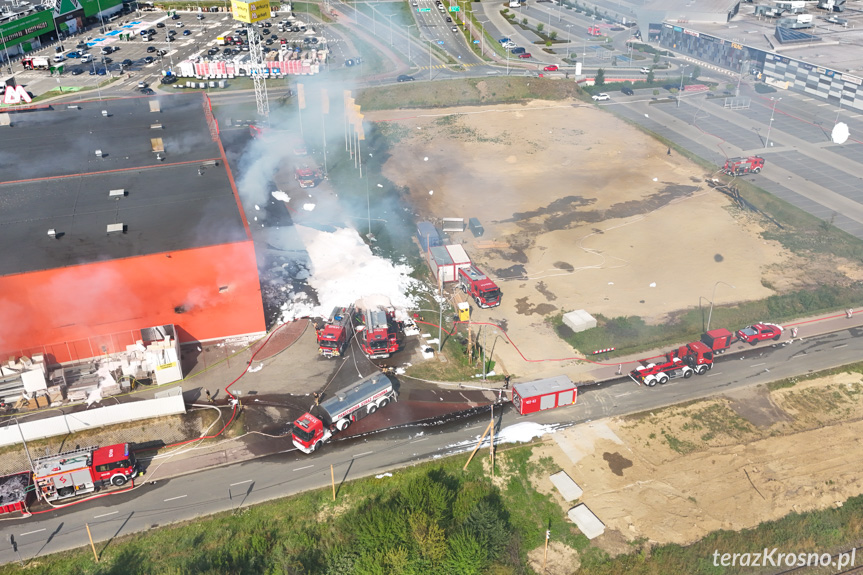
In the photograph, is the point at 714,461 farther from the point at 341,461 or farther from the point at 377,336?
the point at 377,336

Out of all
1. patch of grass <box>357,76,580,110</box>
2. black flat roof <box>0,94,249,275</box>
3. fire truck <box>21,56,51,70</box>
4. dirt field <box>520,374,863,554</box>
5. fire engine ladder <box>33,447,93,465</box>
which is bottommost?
dirt field <box>520,374,863,554</box>

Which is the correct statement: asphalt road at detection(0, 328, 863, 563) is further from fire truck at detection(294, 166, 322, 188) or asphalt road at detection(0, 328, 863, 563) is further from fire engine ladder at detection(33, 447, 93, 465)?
fire truck at detection(294, 166, 322, 188)

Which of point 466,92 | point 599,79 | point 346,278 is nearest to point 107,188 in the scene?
point 346,278

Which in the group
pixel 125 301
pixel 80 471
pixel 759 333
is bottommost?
pixel 759 333

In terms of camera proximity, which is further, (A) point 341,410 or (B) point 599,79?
(B) point 599,79

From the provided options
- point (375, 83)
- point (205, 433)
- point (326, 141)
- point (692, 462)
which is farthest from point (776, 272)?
point (375, 83)

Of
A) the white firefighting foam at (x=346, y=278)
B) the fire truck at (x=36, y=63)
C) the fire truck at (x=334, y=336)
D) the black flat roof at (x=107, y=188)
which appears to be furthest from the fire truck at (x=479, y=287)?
the fire truck at (x=36, y=63)

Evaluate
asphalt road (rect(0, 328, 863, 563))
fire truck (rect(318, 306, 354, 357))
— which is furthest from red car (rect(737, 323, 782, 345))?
fire truck (rect(318, 306, 354, 357))
